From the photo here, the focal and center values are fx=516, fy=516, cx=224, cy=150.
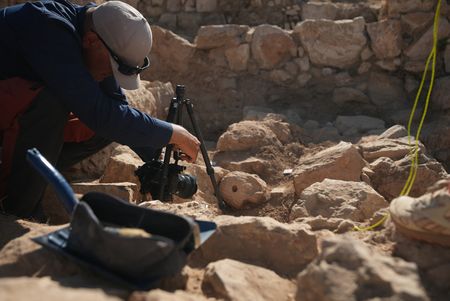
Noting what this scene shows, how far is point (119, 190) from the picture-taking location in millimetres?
3168

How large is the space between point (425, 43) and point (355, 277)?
16.4ft

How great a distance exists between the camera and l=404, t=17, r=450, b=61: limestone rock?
5.79 m

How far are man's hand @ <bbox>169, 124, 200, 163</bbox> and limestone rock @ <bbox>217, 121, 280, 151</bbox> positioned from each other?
6.27ft

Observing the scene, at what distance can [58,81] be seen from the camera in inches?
95.7

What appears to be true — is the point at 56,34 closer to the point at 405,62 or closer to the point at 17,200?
the point at 17,200

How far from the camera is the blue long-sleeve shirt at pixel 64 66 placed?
7.96 feet

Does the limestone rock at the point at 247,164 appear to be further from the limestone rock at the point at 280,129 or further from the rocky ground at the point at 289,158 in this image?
the limestone rock at the point at 280,129

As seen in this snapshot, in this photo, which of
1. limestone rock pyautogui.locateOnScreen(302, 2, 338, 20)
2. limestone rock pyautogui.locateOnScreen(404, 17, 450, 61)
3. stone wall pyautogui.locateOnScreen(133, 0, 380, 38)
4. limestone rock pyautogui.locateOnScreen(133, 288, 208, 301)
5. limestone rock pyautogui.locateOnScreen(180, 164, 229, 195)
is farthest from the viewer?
stone wall pyautogui.locateOnScreen(133, 0, 380, 38)

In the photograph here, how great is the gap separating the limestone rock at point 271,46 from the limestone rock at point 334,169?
89.1 inches

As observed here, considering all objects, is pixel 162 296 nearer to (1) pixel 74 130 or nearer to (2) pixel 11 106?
(2) pixel 11 106

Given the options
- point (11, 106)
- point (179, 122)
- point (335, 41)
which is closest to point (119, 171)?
point (179, 122)

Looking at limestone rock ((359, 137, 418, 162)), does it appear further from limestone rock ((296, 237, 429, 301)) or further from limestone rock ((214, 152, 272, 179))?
limestone rock ((296, 237, 429, 301))

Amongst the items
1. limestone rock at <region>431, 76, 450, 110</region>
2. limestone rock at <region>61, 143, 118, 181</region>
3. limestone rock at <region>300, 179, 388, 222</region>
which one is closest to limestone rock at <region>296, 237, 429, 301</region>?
limestone rock at <region>300, 179, 388, 222</region>

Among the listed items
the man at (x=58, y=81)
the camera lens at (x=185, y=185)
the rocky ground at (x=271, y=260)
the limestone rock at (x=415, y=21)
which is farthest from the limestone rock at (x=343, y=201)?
the limestone rock at (x=415, y=21)
